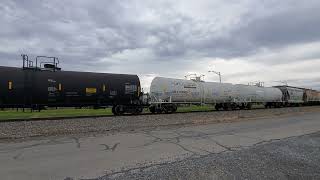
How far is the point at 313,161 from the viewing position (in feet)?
29.2

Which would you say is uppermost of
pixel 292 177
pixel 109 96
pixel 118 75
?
pixel 118 75

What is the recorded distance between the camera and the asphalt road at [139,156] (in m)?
7.18

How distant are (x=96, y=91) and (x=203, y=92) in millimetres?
13915

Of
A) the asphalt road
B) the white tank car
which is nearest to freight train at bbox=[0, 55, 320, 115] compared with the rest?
the white tank car

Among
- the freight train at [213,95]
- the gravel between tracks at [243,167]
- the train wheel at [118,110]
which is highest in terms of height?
the freight train at [213,95]

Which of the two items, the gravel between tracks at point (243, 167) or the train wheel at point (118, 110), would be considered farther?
the train wheel at point (118, 110)

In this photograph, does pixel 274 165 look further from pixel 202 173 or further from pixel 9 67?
pixel 9 67

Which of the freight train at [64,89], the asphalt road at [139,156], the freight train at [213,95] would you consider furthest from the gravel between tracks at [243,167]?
the freight train at [213,95]

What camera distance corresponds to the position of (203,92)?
3519 cm

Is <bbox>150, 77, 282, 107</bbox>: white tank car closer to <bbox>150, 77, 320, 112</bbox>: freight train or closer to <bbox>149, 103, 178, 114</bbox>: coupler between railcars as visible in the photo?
<bbox>150, 77, 320, 112</bbox>: freight train

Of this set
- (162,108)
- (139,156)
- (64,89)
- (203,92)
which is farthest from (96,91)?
(139,156)

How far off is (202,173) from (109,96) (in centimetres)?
1895

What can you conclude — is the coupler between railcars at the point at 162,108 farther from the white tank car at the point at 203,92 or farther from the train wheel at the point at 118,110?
the train wheel at the point at 118,110

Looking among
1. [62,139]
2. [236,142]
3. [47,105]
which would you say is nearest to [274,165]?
[236,142]
